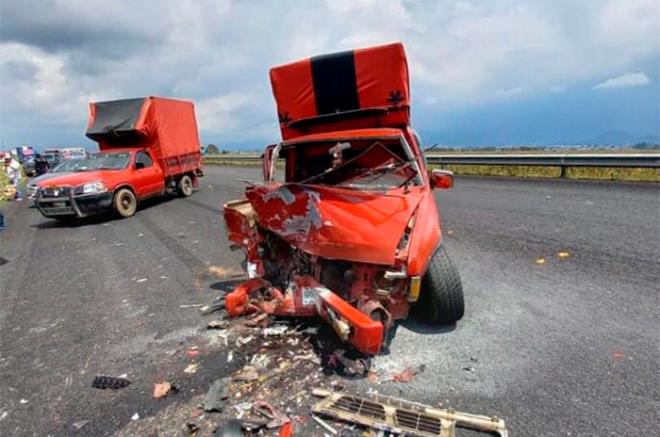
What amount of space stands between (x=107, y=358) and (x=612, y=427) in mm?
3844

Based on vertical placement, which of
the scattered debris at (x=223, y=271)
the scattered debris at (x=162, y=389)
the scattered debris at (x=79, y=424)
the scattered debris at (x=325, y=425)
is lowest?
the scattered debris at (x=79, y=424)

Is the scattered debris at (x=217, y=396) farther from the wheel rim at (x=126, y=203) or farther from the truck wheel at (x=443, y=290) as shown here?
the wheel rim at (x=126, y=203)

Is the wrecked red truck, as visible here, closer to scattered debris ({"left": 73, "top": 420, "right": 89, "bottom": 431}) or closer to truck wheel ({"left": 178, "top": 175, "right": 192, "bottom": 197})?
scattered debris ({"left": 73, "top": 420, "right": 89, "bottom": 431})

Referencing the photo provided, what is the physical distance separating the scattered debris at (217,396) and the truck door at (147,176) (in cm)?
959

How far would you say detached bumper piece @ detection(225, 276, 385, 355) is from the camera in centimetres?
272

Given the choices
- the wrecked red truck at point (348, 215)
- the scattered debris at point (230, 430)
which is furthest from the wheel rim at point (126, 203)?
the scattered debris at point (230, 430)

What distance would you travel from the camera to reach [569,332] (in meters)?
3.42

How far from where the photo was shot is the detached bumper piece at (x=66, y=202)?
9.68 metres

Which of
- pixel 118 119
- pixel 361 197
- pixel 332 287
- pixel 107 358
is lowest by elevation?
pixel 107 358

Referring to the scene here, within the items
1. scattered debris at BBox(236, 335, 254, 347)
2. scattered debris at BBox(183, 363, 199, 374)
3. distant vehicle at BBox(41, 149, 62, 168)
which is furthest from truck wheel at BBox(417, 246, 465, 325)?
distant vehicle at BBox(41, 149, 62, 168)

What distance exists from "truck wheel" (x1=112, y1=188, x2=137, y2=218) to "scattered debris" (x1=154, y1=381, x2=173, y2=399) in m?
8.57

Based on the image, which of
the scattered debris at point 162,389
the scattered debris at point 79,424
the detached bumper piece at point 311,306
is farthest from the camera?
the scattered debris at point 162,389

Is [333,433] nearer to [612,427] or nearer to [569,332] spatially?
[612,427]

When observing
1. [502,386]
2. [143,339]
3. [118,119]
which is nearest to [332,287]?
[502,386]
